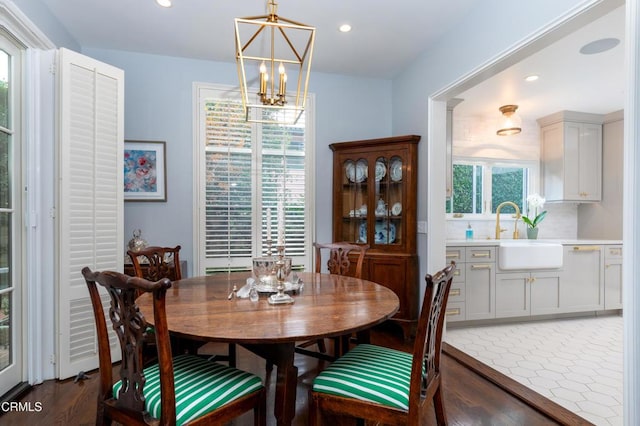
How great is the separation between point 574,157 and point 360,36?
3.37 m

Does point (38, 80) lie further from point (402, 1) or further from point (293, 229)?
point (402, 1)

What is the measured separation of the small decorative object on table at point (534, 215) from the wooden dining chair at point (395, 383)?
339 cm

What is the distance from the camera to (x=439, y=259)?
301 cm

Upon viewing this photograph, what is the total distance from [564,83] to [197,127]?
3828 millimetres

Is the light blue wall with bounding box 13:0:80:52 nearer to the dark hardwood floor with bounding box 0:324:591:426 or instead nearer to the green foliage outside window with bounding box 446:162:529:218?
the dark hardwood floor with bounding box 0:324:591:426

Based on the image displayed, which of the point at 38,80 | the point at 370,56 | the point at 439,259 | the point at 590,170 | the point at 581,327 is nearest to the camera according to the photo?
the point at 38,80

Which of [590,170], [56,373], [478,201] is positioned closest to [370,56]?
[478,201]

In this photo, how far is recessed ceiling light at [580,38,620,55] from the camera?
2627 millimetres

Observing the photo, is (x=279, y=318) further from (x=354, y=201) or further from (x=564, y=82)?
(x=564, y=82)

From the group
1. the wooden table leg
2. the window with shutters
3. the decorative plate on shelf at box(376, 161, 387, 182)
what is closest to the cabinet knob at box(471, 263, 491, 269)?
the decorative plate on shelf at box(376, 161, 387, 182)

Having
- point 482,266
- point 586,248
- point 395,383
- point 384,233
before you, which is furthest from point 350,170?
point 586,248

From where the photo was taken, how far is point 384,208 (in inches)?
132

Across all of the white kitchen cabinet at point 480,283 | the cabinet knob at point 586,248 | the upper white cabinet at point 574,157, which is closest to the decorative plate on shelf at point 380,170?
the white kitchen cabinet at point 480,283

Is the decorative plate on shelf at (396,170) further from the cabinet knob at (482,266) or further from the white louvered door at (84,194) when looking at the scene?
the white louvered door at (84,194)
